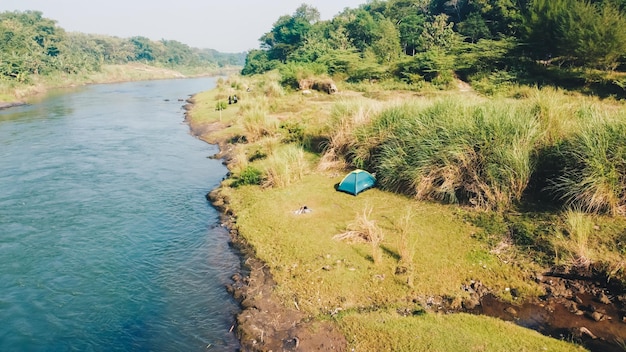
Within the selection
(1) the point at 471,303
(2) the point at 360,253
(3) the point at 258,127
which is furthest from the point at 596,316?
(3) the point at 258,127

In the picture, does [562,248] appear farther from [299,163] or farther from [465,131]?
[299,163]

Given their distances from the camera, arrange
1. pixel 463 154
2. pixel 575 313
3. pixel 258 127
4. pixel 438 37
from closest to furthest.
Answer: pixel 575 313 → pixel 463 154 → pixel 258 127 → pixel 438 37

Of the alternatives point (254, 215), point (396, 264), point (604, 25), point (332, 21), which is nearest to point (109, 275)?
point (254, 215)

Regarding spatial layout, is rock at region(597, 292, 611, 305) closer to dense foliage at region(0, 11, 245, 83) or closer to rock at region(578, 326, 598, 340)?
rock at region(578, 326, 598, 340)

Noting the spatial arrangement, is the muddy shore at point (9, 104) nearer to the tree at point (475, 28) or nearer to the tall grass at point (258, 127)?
the tall grass at point (258, 127)

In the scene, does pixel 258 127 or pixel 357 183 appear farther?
pixel 258 127

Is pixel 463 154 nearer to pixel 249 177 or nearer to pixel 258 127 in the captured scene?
pixel 249 177

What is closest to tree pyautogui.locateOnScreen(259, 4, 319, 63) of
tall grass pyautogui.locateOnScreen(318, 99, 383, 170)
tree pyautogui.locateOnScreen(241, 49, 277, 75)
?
tree pyautogui.locateOnScreen(241, 49, 277, 75)
